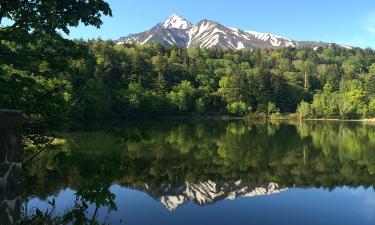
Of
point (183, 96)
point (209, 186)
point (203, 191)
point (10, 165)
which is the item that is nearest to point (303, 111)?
point (183, 96)

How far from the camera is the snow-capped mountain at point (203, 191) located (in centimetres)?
2573

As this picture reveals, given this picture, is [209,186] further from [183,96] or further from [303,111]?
[303,111]

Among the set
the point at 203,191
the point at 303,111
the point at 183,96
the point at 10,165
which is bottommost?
the point at 203,191

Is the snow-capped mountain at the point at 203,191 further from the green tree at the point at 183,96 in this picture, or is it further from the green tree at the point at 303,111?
the green tree at the point at 303,111

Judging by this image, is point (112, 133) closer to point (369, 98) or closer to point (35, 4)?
point (35, 4)

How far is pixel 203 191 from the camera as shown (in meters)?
28.0

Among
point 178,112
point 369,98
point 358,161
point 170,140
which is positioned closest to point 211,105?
point 178,112

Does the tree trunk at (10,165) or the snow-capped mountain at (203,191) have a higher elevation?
the tree trunk at (10,165)

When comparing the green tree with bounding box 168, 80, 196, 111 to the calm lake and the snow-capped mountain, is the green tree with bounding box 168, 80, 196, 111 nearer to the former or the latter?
→ the calm lake

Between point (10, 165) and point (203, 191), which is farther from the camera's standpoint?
point (203, 191)

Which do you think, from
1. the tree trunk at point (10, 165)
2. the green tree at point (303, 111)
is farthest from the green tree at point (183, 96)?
the tree trunk at point (10, 165)

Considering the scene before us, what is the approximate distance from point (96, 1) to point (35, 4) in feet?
6.25

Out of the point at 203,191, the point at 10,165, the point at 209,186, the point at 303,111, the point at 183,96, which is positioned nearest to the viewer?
the point at 10,165

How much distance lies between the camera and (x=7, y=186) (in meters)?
6.22
